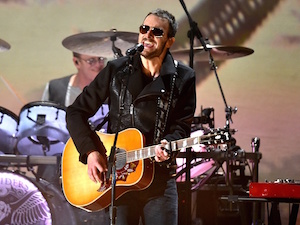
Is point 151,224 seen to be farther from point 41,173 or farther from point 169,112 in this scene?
point 41,173

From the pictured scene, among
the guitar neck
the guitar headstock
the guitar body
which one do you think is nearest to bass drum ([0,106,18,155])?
the guitar body

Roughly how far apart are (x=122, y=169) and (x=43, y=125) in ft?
5.79

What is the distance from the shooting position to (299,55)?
605 centimetres

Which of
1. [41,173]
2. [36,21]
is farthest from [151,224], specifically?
[36,21]

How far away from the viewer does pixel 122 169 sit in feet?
10.9

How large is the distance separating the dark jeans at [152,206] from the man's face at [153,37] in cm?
76

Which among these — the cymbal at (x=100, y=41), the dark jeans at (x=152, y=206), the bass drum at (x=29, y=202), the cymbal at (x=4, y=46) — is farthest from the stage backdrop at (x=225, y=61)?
the dark jeans at (x=152, y=206)

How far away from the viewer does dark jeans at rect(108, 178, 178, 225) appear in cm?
303

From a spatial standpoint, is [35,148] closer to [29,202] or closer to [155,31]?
[29,202]

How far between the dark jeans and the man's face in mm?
764

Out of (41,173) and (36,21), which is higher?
(36,21)

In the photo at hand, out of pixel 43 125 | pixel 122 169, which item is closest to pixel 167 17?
pixel 122 169

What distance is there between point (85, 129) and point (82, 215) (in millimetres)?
1877

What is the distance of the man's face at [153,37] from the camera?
323cm
